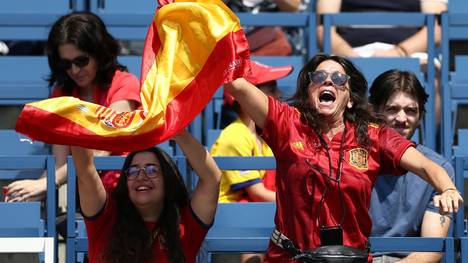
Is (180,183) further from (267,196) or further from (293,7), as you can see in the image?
(293,7)

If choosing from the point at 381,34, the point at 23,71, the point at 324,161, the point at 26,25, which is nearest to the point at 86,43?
the point at 23,71

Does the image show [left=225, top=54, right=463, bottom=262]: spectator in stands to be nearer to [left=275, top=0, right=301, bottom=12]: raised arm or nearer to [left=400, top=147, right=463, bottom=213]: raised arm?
[left=400, top=147, right=463, bottom=213]: raised arm

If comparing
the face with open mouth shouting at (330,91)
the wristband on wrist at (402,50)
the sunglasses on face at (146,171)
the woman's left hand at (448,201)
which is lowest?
the wristband on wrist at (402,50)

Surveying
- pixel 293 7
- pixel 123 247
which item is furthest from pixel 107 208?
pixel 293 7

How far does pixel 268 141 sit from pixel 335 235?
0.45m

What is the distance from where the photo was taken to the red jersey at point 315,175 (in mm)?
3980

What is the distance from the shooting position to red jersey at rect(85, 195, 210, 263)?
14.0ft

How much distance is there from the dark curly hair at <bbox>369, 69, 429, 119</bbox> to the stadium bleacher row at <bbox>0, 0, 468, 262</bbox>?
1.43 ft

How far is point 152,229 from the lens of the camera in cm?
434

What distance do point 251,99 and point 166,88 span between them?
0.32 meters

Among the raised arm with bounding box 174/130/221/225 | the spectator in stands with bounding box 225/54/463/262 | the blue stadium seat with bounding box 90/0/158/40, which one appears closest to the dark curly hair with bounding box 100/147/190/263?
the raised arm with bounding box 174/130/221/225

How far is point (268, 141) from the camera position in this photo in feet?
13.4

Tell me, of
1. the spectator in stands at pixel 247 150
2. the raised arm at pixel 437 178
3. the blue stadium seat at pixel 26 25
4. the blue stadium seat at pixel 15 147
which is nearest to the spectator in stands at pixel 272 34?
the spectator in stands at pixel 247 150

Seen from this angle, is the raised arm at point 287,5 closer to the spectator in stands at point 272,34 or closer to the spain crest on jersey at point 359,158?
the spectator in stands at point 272,34
